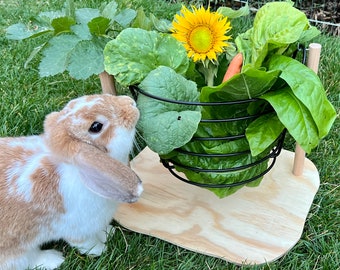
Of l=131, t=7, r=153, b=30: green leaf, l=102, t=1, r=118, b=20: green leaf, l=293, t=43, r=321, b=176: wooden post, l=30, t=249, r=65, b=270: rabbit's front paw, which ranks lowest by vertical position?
l=30, t=249, r=65, b=270: rabbit's front paw

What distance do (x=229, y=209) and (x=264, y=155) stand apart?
0.25 metres

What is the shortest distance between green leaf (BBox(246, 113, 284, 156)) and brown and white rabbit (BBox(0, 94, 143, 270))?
30cm

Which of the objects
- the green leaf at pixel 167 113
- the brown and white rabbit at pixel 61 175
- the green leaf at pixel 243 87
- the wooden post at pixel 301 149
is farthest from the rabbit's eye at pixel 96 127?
the wooden post at pixel 301 149

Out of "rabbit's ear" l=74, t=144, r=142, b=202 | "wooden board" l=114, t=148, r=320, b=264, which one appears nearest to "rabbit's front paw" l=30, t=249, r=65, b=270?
"wooden board" l=114, t=148, r=320, b=264

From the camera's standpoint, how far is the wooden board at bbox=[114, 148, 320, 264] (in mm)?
1404

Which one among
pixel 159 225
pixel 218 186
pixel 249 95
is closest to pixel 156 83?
pixel 249 95

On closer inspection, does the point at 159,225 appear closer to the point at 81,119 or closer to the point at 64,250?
the point at 64,250

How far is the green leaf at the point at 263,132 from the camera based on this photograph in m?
1.25

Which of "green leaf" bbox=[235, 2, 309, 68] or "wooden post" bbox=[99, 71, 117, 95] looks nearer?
"green leaf" bbox=[235, 2, 309, 68]

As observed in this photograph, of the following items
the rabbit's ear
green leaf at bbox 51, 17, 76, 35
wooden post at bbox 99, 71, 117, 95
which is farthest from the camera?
wooden post at bbox 99, 71, 117, 95

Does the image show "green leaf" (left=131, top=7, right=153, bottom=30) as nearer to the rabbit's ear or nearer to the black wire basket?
the black wire basket

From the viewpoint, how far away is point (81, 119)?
1192 millimetres

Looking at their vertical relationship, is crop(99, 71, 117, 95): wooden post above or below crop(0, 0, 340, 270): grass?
above

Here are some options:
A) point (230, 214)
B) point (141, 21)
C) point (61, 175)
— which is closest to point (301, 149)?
point (230, 214)
